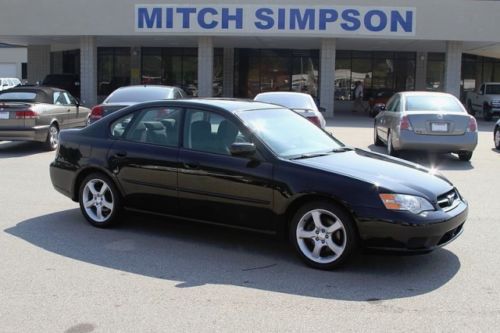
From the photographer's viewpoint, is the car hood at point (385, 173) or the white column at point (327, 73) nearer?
the car hood at point (385, 173)

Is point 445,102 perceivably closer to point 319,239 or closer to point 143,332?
point 319,239

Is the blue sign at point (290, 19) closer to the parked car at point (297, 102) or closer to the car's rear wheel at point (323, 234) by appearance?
the parked car at point (297, 102)

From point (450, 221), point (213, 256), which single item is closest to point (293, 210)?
point (213, 256)

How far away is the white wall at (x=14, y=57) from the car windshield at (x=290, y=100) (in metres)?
55.6

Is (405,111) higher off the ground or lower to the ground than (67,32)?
lower

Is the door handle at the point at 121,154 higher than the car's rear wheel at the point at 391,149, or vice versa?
the door handle at the point at 121,154

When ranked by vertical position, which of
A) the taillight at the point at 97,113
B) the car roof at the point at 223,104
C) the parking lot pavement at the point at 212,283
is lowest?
the parking lot pavement at the point at 212,283

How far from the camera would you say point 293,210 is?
17.8 ft

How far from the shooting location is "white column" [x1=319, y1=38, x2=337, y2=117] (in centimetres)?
2606

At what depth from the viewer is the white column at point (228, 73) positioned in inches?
1330

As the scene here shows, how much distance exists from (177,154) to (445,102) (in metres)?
8.39

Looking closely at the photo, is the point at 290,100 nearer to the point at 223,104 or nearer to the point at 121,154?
the point at 223,104

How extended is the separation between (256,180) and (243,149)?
1.04 feet

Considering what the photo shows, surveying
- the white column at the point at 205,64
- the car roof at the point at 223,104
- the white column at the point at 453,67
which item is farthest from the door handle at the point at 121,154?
the white column at the point at 453,67
